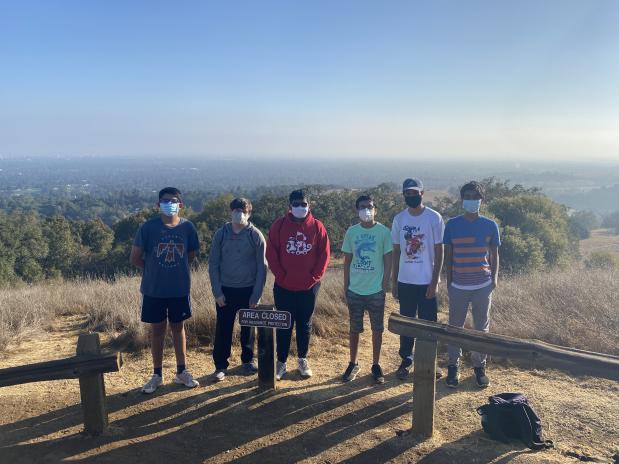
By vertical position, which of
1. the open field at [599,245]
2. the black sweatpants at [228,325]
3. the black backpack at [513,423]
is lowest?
the open field at [599,245]

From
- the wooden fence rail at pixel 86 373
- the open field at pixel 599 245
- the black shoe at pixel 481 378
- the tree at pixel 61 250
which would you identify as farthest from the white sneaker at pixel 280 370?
the open field at pixel 599 245

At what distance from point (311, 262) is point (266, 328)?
2.61ft

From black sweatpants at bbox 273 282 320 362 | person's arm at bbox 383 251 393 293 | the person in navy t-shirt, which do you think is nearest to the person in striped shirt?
person's arm at bbox 383 251 393 293

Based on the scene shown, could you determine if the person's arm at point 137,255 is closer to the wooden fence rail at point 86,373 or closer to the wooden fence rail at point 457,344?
the wooden fence rail at point 86,373

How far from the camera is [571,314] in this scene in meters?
6.42

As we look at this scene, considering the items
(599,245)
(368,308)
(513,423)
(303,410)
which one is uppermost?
(368,308)

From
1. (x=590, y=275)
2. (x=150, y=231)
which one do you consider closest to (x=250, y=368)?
(x=150, y=231)

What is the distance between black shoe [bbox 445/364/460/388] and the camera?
A: 15.0 ft

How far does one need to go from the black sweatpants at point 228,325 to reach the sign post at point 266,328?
0.31m

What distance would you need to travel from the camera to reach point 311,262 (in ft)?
14.5

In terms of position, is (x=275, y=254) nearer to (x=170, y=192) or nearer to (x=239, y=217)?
(x=239, y=217)

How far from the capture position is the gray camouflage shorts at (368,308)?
4488 mm

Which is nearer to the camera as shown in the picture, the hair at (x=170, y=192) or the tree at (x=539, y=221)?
the hair at (x=170, y=192)

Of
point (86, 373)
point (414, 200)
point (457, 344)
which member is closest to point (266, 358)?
point (86, 373)
